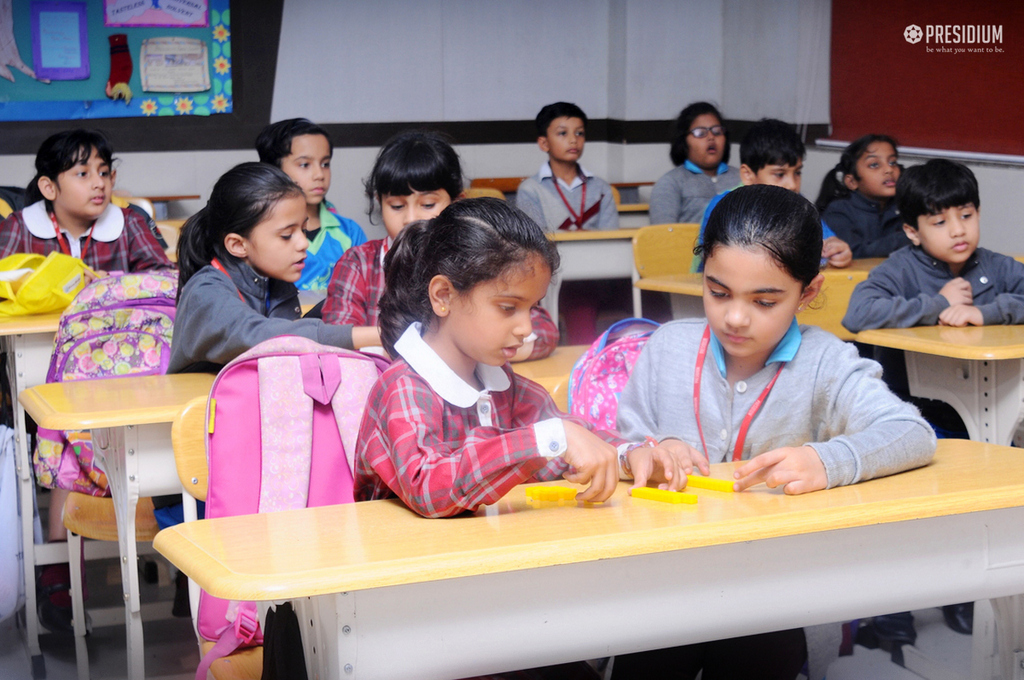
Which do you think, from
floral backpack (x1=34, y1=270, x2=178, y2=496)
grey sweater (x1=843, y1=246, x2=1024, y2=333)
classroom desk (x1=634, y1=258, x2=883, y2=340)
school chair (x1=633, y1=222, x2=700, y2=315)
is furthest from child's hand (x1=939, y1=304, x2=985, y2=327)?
floral backpack (x1=34, y1=270, x2=178, y2=496)

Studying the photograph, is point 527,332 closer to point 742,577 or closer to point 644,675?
point 742,577

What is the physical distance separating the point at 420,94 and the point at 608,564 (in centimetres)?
611

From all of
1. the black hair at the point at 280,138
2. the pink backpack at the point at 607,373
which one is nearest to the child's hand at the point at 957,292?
the pink backpack at the point at 607,373

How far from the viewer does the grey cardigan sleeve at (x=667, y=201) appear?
500cm

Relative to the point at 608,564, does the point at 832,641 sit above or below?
below

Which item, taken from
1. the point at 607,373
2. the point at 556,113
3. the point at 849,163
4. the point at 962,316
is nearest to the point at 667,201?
the point at 556,113

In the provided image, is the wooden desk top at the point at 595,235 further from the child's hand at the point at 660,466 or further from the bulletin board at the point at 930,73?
the child's hand at the point at 660,466

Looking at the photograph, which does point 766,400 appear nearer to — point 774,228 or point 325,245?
point 774,228

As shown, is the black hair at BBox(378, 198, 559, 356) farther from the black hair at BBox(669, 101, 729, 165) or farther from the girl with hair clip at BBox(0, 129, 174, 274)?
the black hair at BBox(669, 101, 729, 165)

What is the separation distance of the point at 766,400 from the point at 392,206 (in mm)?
1215

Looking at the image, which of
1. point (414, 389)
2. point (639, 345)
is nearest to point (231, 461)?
point (414, 389)

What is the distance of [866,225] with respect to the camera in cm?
434

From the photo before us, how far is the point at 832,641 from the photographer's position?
1.99m

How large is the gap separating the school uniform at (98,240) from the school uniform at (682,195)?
246 centimetres
